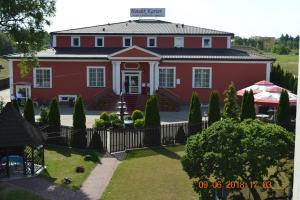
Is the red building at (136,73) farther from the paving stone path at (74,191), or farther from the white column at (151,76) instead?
the paving stone path at (74,191)

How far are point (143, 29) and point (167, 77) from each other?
22.5ft

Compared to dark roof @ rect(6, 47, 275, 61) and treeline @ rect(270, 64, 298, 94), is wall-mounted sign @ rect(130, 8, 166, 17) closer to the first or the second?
dark roof @ rect(6, 47, 275, 61)

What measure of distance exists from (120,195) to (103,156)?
602cm

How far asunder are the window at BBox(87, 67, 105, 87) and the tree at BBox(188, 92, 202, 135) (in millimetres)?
15866

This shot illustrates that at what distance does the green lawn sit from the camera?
15.9 meters

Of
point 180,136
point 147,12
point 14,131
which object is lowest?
point 180,136

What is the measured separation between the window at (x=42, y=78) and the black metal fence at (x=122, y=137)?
1649cm

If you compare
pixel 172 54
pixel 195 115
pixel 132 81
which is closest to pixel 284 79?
pixel 172 54

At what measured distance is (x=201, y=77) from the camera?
39344mm

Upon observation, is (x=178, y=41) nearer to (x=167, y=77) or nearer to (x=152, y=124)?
(x=167, y=77)

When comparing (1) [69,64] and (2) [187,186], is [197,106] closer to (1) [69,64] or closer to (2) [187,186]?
(2) [187,186]

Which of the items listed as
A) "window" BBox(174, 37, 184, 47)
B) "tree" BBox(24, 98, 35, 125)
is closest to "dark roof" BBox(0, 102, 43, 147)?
"tree" BBox(24, 98, 35, 125)

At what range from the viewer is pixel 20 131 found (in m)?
17.8

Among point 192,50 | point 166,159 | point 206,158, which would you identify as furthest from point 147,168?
point 192,50
